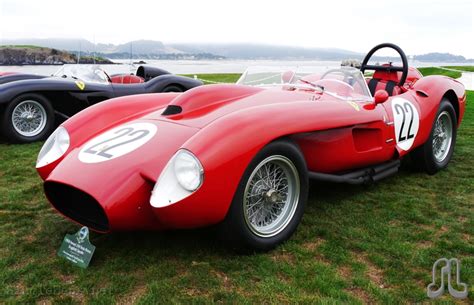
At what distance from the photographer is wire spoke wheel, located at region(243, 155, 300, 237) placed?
291 cm

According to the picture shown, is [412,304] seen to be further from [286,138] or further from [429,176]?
[429,176]

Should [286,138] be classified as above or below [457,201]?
above

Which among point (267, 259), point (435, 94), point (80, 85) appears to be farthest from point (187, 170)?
point (80, 85)

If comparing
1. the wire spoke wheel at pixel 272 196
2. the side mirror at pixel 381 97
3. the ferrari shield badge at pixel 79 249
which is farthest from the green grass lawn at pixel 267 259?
the side mirror at pixel 381 97

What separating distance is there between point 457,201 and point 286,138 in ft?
6.78

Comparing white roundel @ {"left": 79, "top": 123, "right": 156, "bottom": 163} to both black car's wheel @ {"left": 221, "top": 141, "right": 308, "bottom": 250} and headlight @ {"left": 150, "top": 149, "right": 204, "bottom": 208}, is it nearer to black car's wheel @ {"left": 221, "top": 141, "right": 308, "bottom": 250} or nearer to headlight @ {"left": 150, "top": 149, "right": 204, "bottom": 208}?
headlight @ {"left": 150, "top": 149, "right": 204, "bottom": 208}

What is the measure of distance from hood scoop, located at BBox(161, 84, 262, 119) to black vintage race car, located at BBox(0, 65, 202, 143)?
160 inches

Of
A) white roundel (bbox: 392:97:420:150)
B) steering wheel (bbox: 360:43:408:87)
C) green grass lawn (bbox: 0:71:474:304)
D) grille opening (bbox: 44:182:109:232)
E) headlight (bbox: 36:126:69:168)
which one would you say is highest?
steering wheel (bbox: 360:43:408:87)

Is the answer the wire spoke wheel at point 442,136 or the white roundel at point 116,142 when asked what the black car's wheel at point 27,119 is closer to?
the white roundel at point 116,142

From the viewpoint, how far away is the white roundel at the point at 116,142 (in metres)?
2.91

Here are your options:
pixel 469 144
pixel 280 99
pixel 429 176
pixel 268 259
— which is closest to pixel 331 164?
pixel 280 99

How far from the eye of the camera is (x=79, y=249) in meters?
2.79

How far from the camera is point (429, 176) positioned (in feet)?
16.1

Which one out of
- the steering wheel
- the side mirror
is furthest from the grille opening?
the steering wheel
